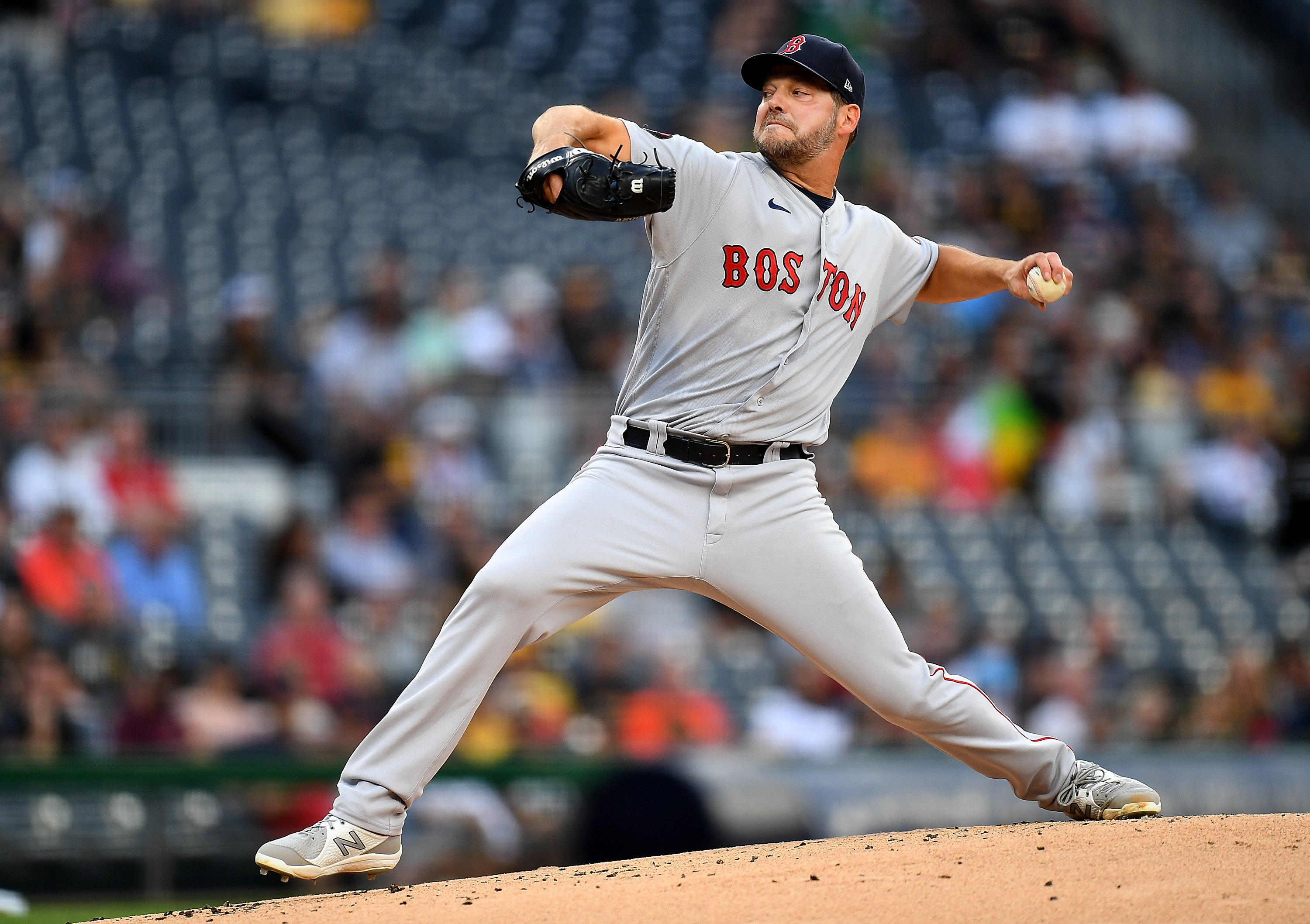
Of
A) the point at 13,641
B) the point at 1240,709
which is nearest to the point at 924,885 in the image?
the point at 13,641

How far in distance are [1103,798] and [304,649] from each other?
165 inches

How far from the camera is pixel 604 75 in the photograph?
12.2 meters

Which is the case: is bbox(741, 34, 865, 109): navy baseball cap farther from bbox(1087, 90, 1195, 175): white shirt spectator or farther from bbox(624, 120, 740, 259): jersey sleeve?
bbox(1087, 90, 1195, 175): white shirt spectator

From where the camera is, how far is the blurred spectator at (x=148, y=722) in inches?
269

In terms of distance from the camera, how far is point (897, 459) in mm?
8789

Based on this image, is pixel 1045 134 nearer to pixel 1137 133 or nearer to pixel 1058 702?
pixel 1137 133

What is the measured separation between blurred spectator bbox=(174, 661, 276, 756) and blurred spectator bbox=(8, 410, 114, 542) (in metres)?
0.94

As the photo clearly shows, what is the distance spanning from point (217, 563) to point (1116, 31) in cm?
1010

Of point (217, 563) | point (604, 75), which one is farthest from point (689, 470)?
point (604, 75)

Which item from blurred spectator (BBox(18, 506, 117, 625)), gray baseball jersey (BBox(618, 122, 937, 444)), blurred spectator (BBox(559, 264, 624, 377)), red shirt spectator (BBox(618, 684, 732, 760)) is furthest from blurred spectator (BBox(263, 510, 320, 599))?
gray baseball jersey (BBox(618, 122, 937, 444))

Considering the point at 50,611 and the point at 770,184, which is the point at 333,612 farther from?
the point at 770,184

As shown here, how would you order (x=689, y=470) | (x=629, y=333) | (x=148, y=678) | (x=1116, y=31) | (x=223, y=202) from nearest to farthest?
(x=689, y=470), (x=148, y=678), (x=629, y=333), (x=223, y=202), (x=1116, y=31)

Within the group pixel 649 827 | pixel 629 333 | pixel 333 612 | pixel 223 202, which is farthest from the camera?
pixel 223 202

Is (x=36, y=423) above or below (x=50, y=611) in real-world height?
above
